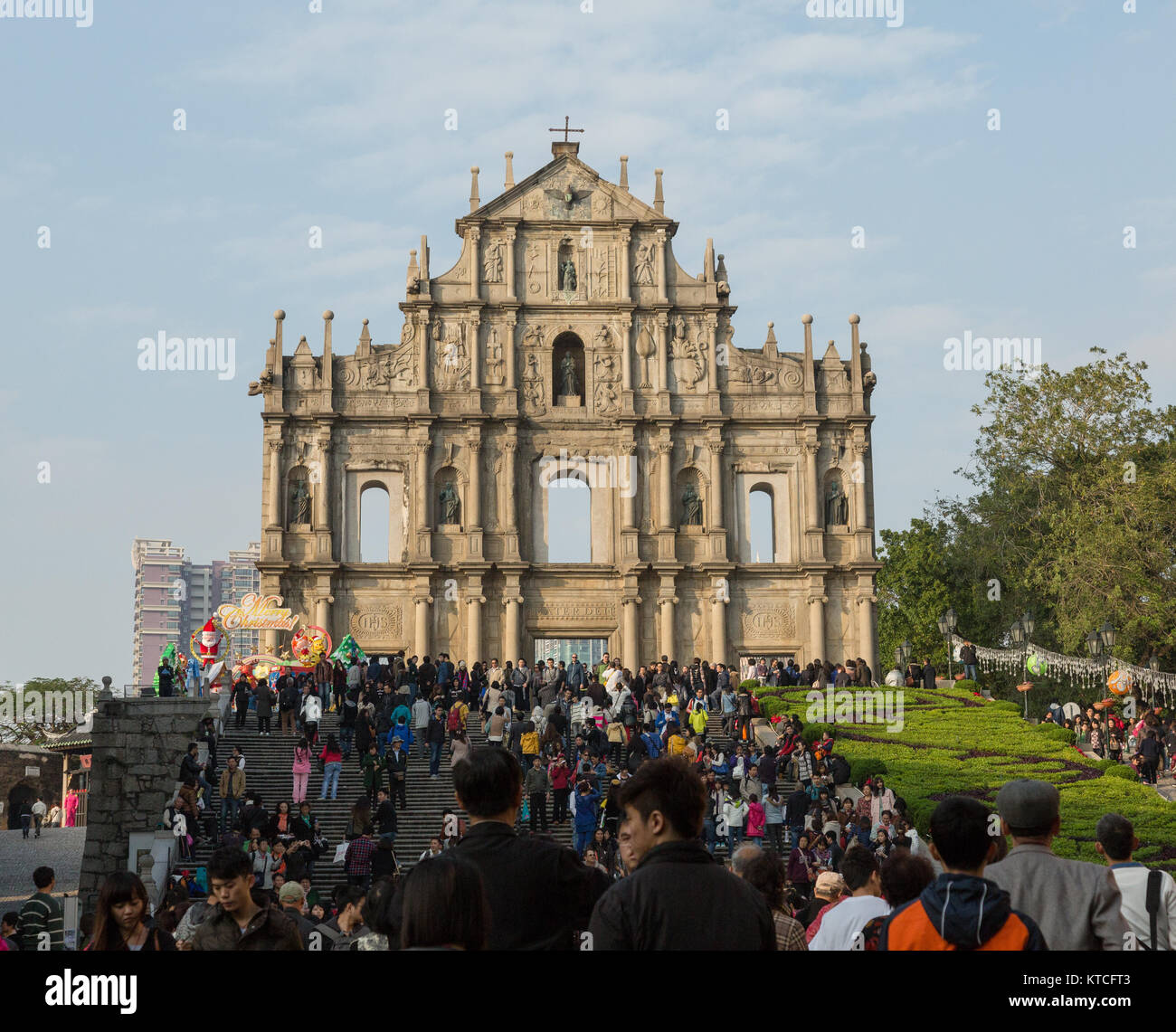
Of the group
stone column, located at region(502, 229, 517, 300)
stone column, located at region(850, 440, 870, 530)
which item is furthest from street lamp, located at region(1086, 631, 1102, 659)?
stone column, located at region(502, 229, 517, 300)

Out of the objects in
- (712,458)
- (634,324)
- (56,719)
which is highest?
(634,324)

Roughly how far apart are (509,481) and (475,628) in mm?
4555

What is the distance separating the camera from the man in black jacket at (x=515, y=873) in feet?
23.0

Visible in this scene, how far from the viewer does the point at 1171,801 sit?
1261 inches

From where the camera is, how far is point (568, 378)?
5109 centimetres

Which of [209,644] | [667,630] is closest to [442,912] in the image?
[209,644]

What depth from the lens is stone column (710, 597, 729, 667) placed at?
4878 cm

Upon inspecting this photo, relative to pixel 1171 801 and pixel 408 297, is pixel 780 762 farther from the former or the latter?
pixel 408 297

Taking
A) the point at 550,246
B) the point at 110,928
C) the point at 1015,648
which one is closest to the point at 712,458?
the point at 550,246

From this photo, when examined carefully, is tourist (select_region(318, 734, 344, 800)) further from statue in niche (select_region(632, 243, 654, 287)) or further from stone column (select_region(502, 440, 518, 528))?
statue in niche (select_region(632, 243, 654, 287))

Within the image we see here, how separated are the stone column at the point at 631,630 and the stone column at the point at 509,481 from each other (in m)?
4.06

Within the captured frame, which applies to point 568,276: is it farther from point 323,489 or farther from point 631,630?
point 631,630

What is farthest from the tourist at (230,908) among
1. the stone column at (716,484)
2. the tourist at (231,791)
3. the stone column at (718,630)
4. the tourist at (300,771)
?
the stone column at (716,484)

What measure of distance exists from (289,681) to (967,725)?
15.5 m
